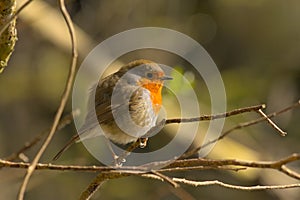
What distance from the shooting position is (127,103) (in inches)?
142

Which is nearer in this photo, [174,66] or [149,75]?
[149,75]

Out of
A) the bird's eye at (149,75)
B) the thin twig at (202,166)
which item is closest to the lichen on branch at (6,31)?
the thin twig at (202,166)

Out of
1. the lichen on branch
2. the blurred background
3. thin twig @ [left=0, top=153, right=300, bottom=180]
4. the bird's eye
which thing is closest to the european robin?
the bird's eye

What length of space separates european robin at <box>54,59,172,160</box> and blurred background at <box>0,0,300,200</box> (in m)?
2.04

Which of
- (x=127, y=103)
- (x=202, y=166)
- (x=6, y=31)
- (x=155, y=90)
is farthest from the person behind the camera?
(x=155, y=90)

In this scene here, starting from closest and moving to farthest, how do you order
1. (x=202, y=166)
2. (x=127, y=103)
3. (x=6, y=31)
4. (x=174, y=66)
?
1. (x=202, y=166)
2. (x=6, y=31)
3. (x=127, y=103)
4. (x=174, y=66)

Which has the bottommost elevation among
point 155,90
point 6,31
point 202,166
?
point 202,166

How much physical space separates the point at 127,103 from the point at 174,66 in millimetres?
2360

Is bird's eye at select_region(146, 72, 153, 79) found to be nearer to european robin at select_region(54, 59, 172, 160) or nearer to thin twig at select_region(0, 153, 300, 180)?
european robin at select_region(54, 59, 172, 160)

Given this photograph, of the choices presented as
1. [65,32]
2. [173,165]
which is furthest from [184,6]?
[173,165]

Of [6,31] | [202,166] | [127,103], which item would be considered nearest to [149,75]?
[127,103]

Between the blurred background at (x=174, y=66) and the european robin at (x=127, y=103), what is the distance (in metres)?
2.04

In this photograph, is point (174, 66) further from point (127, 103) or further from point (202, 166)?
point (202, 166)

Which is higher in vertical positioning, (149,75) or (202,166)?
(149,75)
